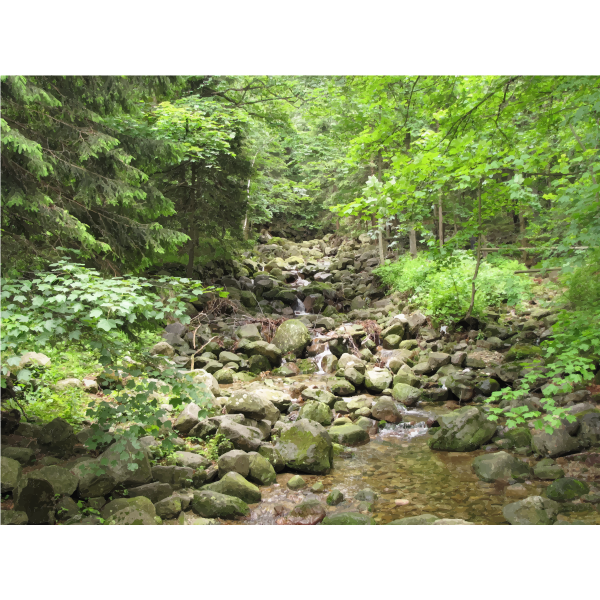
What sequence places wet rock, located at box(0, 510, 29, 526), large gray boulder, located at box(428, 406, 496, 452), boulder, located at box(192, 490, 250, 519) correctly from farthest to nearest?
large gray boulder, located at box(428, 406, 496, 452) < boulder, located at box(192, 490, 250, 519) < wet rock, located at box(0, 510, 29, 526)

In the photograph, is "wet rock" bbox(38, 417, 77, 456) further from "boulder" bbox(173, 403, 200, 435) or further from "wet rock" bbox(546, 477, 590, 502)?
"wet rock" bbox(546, 477, 590, 502)

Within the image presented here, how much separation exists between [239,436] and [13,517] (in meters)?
3.09

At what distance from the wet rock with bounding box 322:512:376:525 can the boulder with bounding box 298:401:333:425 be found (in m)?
3.07

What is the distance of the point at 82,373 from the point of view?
695cm

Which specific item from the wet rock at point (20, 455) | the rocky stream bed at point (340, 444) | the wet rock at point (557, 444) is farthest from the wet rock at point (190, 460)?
the wet rock at point (557, 444)

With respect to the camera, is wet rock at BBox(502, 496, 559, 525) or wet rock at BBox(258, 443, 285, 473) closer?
wet rock at BBox(502, 496, 559, 525)

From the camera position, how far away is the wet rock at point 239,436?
6.16m

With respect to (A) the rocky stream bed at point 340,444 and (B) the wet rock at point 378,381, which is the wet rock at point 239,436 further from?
(B) the wet rock at point 378,381

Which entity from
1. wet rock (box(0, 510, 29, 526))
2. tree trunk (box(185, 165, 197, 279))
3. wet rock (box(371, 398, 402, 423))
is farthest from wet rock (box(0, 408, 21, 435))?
tree trunk (box(185, 165, 197, 279))

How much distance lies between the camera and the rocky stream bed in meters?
4.45

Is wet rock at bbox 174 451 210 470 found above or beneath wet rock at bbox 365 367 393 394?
beneath
